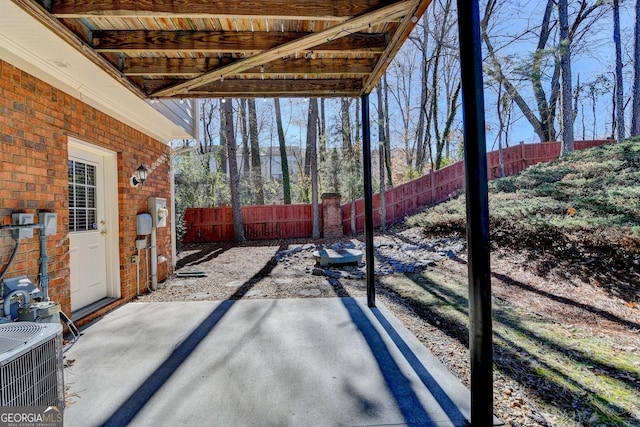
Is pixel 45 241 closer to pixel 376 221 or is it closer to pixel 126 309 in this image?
pixel 126 309

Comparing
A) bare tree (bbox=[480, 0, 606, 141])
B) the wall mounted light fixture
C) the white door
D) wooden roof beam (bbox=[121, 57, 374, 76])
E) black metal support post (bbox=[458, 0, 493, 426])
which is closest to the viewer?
black metal support post (bbox=[458, 0, 493, 426])

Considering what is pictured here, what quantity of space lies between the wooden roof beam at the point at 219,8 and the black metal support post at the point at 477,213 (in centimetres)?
93

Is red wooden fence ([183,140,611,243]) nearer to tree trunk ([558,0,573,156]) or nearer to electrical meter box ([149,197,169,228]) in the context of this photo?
tree trunk ([558,0,573,156])

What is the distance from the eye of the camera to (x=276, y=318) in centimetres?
349

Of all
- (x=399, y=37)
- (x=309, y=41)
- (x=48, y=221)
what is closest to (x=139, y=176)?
(x=48, y=221)

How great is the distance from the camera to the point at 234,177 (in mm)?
10719

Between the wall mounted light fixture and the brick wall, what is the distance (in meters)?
0.21

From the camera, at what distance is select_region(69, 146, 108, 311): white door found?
3.48 meters

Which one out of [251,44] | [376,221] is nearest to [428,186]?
[376,221]

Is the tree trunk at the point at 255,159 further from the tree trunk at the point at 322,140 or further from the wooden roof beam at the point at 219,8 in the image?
the wooden roof beam at the point at 219,8

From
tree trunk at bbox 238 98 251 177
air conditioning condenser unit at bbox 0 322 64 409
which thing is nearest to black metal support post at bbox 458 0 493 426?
air conditioning condenser unit at bbox 0 322 64 409

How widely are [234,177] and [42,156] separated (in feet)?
26.0

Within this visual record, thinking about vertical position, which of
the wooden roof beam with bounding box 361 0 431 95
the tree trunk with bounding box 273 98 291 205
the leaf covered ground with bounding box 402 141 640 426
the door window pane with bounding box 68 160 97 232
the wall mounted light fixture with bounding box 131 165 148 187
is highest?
the tree trunk with bounding box 273 98 291 205

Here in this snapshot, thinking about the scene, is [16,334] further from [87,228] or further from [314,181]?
[314,181]
